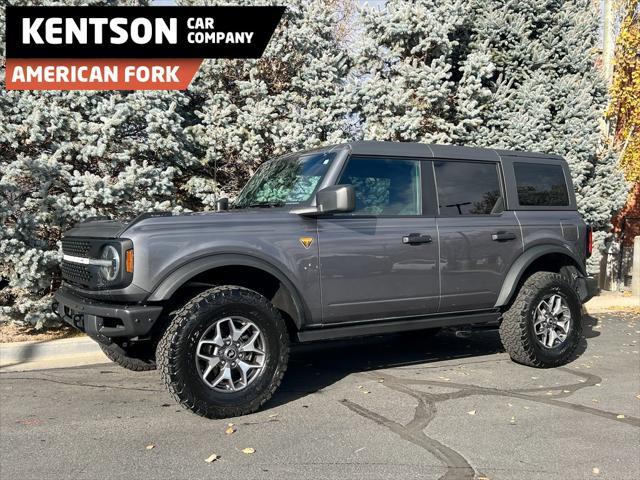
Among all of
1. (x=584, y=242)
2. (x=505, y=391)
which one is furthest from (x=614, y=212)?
(x=505, y=391)

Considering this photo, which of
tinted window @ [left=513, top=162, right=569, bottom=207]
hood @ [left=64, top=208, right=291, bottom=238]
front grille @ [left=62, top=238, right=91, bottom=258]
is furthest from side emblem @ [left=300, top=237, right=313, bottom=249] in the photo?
tinted window @ [left=513, top=162, right=569, bottom=207]

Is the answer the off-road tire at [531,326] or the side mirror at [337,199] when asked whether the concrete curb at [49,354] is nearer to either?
the side mirror at [337,199]

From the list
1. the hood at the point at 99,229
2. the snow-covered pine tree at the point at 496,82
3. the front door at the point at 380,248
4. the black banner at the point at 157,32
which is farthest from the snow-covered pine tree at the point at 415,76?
the hood at the point at 99,229

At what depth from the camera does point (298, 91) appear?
9.55 metres

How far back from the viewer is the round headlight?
4.12 meters

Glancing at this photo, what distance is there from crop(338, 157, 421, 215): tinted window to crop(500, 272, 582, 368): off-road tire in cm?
147

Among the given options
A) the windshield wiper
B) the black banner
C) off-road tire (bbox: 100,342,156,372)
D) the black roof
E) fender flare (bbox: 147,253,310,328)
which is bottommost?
off-road tire (bbox: 100,342,156,372)

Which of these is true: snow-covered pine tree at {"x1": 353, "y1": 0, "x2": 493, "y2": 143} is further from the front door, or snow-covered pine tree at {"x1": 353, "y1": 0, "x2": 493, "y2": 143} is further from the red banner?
the front door

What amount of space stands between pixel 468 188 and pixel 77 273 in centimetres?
358

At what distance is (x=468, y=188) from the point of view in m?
5.72

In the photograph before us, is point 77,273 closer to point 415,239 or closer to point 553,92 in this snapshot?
point 415,239

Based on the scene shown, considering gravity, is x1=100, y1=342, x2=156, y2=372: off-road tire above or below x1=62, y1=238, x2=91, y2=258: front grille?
below

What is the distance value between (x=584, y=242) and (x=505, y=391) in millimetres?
A: 2240

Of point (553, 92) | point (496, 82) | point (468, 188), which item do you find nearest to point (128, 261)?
point (468, 188)
